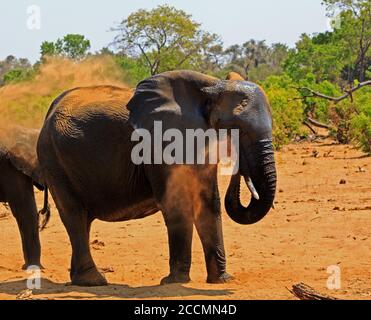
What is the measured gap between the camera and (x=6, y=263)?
1110 centimetres

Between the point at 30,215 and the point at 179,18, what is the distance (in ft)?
117

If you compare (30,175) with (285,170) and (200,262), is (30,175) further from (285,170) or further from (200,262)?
(285,170)

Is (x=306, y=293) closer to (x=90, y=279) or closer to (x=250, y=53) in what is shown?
(x=90, y=279)

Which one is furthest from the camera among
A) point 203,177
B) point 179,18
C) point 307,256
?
point 179,18

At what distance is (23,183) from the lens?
10.7m

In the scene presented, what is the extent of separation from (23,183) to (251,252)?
8.54 ft

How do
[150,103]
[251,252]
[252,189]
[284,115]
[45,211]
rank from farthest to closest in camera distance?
[284,115] < [45,211] < [251,252] < [150,103] < [252,189]
